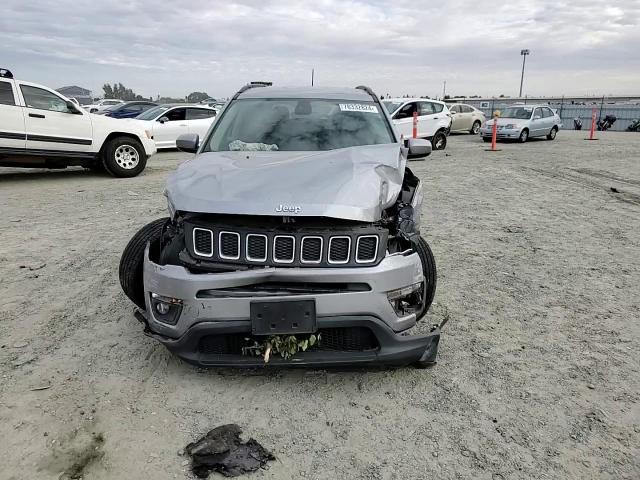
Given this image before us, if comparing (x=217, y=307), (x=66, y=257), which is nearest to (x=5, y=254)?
(x=66, y=257)

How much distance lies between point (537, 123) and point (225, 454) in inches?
775

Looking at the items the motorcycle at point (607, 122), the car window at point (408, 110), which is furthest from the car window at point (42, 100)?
the motorcycle at point (607, 122)

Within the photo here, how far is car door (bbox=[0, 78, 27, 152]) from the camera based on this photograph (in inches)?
328

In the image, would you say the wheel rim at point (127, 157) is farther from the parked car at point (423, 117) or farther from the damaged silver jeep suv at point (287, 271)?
the parked car at point (423, 117)

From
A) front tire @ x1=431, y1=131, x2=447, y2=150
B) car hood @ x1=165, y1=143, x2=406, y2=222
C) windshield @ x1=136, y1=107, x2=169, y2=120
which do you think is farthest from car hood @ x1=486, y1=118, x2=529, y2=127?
car hood @ x1=165, y1=143, x2=406, y2=222

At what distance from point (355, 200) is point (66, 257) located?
3646mm

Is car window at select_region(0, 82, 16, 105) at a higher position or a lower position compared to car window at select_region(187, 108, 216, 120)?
higher

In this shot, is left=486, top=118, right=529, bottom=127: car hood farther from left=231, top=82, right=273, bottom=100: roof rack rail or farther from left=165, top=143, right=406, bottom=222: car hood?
left=165, top=143, right=406, bottom=222: car hood

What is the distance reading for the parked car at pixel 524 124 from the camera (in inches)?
716

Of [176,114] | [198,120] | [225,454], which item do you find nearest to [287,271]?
[225,454]

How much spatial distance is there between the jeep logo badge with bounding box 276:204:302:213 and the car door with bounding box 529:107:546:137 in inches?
734

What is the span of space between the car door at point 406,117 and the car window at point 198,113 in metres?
5.76

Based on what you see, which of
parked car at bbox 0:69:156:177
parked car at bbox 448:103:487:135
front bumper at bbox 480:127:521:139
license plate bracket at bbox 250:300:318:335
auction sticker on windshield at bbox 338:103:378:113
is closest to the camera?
license plate bracket at bbox 250:300:318:335

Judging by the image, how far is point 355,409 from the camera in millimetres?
2625
